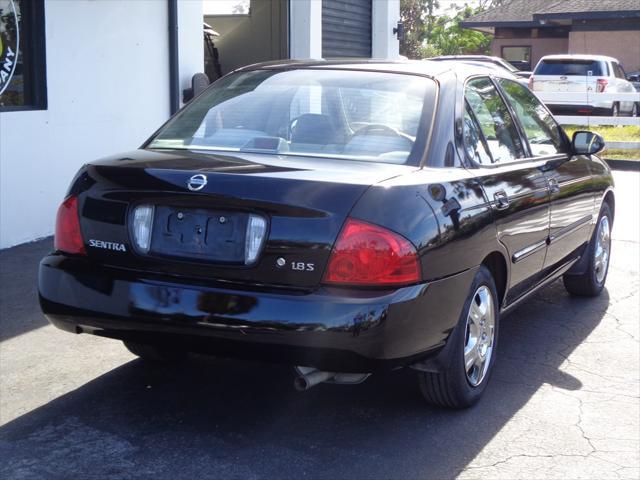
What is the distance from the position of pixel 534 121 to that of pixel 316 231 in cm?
267

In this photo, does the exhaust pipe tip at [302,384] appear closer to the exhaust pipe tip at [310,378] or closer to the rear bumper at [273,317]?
the exhaust pipe tip at [310,378]

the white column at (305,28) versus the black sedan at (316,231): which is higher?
the white column at (305,28)

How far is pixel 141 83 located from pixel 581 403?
20.7 ft

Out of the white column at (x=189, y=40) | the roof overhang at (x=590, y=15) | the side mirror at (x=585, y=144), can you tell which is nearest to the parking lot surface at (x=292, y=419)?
the side mirror at (x=585, y=144)

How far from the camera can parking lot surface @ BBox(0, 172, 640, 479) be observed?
158 inches

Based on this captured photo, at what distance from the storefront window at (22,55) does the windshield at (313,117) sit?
11.8 ft

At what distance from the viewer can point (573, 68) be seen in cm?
2409

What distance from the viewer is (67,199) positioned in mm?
4484

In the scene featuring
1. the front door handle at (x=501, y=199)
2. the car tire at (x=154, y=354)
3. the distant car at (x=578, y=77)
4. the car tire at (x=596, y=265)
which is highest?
the distant car at (x=578, y=77)

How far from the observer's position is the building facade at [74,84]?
8.28 metres

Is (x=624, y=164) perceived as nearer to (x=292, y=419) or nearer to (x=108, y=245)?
(x=292, y=419)

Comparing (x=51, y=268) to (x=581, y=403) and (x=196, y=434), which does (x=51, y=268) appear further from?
(x=581, y=403)

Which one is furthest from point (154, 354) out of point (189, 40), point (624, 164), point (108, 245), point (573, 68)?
point (573, 68)

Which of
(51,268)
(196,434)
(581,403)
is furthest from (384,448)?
(51,268)
